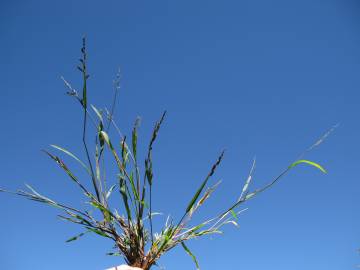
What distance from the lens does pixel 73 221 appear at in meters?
1.97

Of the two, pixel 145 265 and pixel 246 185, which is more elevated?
pixel 246 185

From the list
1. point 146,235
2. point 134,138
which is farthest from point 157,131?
point 146,235

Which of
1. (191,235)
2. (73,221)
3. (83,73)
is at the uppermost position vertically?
(83,73)

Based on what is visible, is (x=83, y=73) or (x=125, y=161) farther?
(x=125, y=161)

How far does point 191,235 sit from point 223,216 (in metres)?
0.25

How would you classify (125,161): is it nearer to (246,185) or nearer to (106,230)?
(106,230)

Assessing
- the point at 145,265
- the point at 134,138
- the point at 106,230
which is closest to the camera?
the point at 145,265

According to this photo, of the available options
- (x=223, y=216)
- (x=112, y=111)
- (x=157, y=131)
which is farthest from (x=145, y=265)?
(x=112, y=111)

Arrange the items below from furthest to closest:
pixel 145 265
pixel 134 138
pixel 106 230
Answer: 1. pixel 134 138
2. pixel 106 230
3. pixel 145 265

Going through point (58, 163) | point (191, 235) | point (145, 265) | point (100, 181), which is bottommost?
point (145, 265)

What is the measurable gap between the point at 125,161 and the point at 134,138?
6.8 inches

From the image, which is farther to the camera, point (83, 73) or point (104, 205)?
point (104, 205)

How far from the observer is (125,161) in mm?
2002

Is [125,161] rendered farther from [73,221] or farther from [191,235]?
[191,235]
